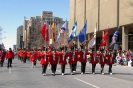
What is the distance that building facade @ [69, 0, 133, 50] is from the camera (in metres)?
40.3

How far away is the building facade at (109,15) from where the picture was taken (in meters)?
40.3

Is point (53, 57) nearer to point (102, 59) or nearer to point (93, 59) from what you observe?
point (93, 59)

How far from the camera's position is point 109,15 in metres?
45.5

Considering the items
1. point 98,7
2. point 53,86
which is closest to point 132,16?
point 98,7

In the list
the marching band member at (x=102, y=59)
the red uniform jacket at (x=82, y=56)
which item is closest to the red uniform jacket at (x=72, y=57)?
the red uniform jacket at (x=82, y=56)

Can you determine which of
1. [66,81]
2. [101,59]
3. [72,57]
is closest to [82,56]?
[72,57]

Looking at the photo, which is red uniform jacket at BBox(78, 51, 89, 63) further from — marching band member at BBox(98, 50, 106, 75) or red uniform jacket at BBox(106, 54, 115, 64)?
red uniform jacket at BBox(106, 54, 115, 64)

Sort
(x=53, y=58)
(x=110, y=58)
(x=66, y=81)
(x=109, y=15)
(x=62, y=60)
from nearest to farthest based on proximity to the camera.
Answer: (x=66, y=81) < (x=53, y=58) < (x=62, y=60) < (x=110, y=58) < (x=109, y=15)

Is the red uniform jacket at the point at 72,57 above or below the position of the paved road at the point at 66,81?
above

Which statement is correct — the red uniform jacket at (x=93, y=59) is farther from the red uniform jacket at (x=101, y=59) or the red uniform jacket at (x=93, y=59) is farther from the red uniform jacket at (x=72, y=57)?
the red uniform jacket at (x=72, y=57)

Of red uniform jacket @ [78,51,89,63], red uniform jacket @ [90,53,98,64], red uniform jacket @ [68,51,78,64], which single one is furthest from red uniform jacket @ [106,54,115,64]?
red uniform jacket @ [68,51,78,64]

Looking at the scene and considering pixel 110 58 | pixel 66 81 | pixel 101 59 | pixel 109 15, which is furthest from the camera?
pixel 109 15

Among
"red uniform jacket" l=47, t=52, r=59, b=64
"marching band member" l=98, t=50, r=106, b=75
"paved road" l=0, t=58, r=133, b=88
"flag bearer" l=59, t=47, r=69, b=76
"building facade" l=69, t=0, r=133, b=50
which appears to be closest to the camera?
"paved road" l=0, t=58, r=133, b=88

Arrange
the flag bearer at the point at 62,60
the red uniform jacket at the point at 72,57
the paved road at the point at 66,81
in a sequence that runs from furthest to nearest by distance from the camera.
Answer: the red uniform jacket at the point at 72,57, the flag bearer at the point at 62,60, the paved road at the point at 66,81
